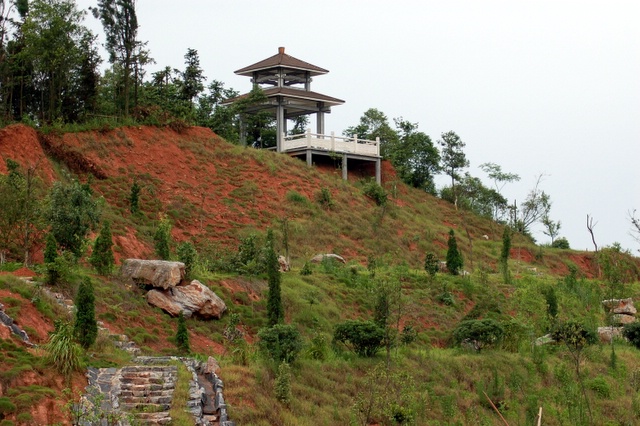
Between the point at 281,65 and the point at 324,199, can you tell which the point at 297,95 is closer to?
the point at 281,65

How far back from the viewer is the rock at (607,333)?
109 ft

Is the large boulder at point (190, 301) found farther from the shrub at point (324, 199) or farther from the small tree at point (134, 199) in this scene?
the shrub at point (324, 199)

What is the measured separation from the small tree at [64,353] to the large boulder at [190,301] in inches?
256

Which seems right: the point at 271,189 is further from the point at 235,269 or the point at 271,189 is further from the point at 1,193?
the point at 1,193

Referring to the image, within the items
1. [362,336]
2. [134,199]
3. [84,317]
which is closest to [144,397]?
[84,317]

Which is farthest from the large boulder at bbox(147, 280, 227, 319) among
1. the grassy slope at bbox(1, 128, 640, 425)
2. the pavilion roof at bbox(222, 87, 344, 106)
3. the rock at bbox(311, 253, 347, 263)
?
the pavilion roof at bbox(222, 87, 344, 106)

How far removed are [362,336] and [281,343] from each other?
127 inches

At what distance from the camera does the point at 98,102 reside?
45.8m

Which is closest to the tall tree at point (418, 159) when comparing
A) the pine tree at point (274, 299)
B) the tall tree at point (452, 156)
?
the tall tree at point (452, 156)

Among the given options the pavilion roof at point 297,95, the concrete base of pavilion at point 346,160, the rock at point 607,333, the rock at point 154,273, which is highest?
the pavilion roof at point 297,95

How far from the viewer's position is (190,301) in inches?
1063

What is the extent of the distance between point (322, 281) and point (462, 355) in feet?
21.3

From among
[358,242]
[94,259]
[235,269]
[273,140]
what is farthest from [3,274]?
[273,140]

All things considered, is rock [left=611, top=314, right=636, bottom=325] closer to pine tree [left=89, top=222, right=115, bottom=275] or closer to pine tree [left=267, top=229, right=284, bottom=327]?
pine tree [left=267, top=229, right=284, bottom=327]
